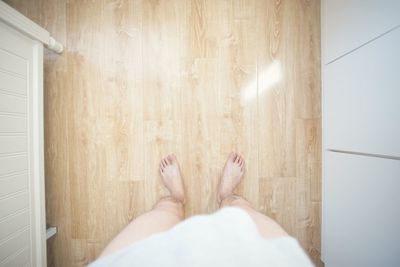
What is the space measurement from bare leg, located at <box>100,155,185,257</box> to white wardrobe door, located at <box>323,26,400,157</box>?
762 mm

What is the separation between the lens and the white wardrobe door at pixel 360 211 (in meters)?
0.65

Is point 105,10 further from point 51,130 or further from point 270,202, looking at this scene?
point 270,202

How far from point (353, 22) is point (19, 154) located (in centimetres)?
140

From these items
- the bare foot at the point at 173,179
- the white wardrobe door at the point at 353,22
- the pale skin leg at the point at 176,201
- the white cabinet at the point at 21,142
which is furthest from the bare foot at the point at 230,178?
the white cabinet at the point at 21,142

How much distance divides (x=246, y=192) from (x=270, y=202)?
13cm

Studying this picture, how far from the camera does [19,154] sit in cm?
76

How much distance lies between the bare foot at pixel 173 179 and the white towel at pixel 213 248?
1.30 feet

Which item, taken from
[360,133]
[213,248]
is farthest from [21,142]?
[360,133]

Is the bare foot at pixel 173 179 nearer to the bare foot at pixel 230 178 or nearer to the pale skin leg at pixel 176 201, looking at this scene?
the pale skin leg at pixel 176 201

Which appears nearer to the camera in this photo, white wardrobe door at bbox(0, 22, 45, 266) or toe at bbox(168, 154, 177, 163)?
white wardrobe door at bbox(0, 22, 45, 266)

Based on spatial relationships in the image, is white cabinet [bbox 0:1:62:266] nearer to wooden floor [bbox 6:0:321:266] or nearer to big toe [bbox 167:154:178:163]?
wooden floor [bbox 6:0:321:266]

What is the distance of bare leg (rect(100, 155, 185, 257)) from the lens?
0.58 m

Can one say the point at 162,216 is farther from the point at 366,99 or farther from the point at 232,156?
the point at 366,99

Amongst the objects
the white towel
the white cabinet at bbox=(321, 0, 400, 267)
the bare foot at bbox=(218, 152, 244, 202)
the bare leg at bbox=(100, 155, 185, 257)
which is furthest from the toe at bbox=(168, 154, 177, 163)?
the white cabinet at bbox=(321, 0, 400, 267)
